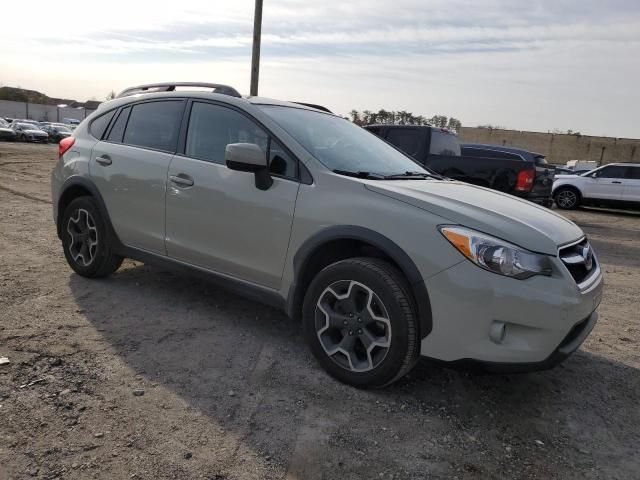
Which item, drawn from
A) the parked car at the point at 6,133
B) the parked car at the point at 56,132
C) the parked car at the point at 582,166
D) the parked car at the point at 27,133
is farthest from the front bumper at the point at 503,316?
the parked car at the point at 56,132

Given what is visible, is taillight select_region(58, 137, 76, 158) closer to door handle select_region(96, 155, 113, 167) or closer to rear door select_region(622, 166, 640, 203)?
door handle select_region(96, 155, 113, 167)

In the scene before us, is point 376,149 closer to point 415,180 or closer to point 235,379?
point 415,180

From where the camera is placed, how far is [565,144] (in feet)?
181

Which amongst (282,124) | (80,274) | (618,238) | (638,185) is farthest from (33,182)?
(638,185)

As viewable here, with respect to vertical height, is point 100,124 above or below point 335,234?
above

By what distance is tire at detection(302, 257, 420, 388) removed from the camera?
284 cm

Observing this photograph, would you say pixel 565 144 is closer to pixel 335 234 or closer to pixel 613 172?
pixel 613 172

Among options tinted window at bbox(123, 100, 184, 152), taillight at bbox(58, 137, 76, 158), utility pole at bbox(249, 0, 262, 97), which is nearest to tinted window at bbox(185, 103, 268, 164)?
tinted window at bbox(123, 100, 184, 152)

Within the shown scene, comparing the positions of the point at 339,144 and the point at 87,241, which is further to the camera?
the point at 87,241

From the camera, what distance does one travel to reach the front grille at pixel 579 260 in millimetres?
2859

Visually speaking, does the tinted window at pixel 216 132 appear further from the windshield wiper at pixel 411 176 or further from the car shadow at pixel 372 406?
the car shadow at pixel 372 406

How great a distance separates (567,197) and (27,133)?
3285cm

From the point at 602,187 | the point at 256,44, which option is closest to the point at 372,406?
the point at 256,44

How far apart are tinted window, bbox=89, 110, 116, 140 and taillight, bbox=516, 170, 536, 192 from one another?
6.72 metres
